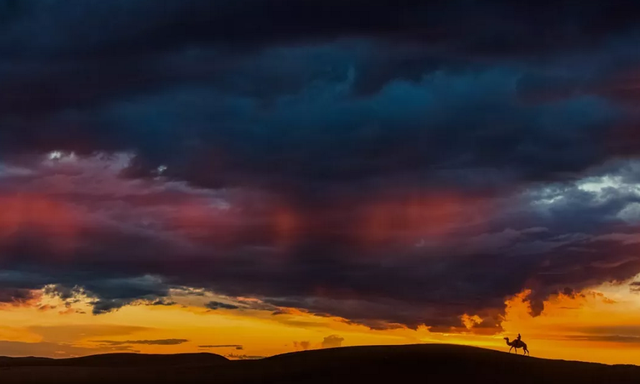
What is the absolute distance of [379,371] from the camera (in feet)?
176

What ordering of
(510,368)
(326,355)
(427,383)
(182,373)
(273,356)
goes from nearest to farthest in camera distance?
(427,383) → (510,368) → (182,373) → (326,355) → (273,356)

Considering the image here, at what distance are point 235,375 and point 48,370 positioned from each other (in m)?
20.3

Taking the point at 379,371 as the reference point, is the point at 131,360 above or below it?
above

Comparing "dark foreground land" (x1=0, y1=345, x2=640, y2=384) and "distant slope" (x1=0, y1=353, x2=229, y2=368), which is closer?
"dark foreground land" (x1=0, y1=345, x2=640, y2=384)

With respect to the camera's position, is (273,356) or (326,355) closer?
(326,355)

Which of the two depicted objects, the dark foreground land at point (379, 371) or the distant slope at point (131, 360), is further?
the distant slope at point (131, 360)

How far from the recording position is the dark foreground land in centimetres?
5225

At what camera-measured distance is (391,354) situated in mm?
59062

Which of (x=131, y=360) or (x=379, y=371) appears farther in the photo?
(x=131, y=360)

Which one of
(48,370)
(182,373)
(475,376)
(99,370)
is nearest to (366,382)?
(475,376)

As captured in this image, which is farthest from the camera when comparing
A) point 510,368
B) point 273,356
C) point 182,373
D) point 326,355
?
point 273,356

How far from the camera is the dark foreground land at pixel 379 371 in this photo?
5225 centimetres

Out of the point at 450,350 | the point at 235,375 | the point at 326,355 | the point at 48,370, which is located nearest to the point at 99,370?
the point at 48,370

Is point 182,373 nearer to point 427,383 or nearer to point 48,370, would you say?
point 48,370
